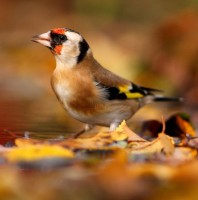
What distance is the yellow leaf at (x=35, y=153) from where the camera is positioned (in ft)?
10.6

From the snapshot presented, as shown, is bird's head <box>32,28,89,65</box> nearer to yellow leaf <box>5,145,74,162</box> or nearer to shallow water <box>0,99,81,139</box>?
shallow water <box>0,99,81,139</box>

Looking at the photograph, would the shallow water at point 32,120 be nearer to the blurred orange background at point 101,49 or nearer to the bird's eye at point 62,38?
the blurred orange background at point 101,49

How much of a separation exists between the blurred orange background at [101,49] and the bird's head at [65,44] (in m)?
0.51

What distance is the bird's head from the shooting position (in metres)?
5.91

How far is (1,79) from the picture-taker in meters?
10.2

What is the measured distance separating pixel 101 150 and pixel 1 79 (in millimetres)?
6756

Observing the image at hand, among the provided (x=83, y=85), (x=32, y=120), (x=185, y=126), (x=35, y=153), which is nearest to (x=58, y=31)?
(x=83, y=85)

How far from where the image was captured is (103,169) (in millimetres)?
2867

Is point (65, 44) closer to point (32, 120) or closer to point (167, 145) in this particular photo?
point (32, 120)

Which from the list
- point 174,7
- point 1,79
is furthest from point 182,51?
point 174,7

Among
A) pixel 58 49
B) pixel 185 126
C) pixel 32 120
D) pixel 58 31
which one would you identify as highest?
pixel 58 31

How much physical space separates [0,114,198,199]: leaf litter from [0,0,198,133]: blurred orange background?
6.24ft

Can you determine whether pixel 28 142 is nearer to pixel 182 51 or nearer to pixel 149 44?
pixel 182 51

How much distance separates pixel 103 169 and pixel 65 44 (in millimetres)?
3188
